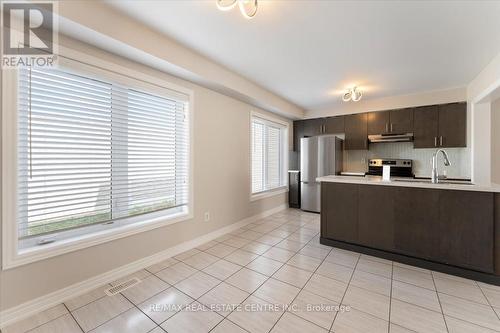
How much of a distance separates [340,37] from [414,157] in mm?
3674

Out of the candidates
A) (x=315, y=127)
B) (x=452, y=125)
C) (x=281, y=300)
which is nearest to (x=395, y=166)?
(x=452, y=125)

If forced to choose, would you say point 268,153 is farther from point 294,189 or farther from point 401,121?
point 401,121

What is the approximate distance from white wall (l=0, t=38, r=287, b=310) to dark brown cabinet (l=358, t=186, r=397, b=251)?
2.00 meters

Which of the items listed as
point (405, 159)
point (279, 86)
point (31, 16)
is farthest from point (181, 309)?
point (405, 159)

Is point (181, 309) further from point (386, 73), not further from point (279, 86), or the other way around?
point (386, 73)

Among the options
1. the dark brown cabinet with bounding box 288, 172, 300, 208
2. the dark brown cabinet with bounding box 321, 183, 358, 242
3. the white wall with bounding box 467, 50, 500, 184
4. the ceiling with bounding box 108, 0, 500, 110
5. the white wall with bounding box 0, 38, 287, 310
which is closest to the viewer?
the white wall with bounding box 0, 38, 287, 310

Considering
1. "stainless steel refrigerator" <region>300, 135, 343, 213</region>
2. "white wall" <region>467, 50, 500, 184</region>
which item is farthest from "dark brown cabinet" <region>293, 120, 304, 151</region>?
"white wall" <region>467, 50, 500, 184</region>

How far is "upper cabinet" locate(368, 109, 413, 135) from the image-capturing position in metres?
4.36

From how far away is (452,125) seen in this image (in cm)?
399

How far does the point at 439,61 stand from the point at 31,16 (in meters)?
4.48

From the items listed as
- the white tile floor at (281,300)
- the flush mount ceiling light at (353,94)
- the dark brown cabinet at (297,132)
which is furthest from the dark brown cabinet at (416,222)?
the dark brown cabinet at (297,132)

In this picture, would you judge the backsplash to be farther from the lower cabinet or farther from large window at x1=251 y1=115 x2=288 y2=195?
the lower cabinet

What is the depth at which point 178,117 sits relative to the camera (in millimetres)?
2908

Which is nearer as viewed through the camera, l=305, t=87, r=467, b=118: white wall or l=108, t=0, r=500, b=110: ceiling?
l=108, t=0, r=500, b=110: ceiling
